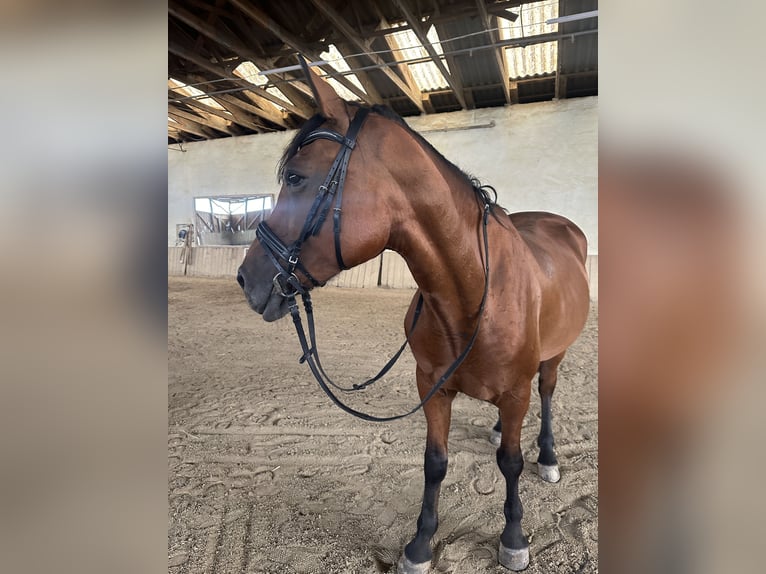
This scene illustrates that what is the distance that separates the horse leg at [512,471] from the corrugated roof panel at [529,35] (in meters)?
4.83

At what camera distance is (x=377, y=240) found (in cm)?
115

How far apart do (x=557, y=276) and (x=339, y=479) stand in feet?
5.16

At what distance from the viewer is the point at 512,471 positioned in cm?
169

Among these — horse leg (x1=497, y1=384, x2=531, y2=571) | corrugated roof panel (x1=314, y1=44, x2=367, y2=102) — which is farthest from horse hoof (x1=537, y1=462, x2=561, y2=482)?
corrugated roof panel (x1=314, y1=44, x2=367, y2=102)

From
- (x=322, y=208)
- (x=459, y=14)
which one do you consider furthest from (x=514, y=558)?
(x=459, y=14)

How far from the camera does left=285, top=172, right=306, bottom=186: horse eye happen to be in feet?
3.68

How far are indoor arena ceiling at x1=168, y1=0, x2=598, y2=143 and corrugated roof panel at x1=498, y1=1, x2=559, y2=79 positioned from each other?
2cm

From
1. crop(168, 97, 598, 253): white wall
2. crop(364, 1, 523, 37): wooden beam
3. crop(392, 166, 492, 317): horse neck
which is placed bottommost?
crop(392, 166, 492, 317): horse neck

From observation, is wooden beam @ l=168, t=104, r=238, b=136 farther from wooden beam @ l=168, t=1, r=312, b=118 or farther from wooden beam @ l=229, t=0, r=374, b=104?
wooden beam @ l=229, t=0, r=374, b=104

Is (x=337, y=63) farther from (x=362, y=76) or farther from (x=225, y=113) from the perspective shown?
(x=225, y=113)
